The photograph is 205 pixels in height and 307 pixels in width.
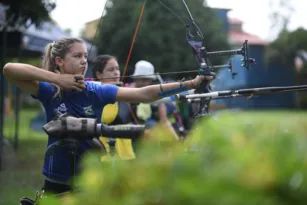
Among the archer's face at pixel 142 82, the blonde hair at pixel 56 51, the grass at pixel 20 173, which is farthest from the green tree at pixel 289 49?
the blonde hair at pixel 56 51

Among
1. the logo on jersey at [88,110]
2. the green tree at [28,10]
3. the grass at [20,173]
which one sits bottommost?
the grass at [20,173]

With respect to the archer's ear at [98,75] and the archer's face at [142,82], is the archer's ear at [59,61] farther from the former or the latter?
the archer's face at [142,82]

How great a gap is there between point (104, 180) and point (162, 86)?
2.34m

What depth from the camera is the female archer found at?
132 inches

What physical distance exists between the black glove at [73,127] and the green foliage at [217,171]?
3.30ft

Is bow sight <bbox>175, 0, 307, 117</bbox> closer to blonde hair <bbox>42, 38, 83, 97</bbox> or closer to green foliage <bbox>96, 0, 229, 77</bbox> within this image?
blonde hair <bbox>42, 38, 83, 97</bbox>

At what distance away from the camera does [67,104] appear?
3.55 m

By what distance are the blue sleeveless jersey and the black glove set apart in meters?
0.89

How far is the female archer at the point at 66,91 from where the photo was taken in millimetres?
3365

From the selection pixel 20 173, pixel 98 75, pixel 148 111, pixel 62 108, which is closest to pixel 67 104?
pixel 62 108

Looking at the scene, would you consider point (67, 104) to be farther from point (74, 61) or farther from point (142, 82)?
point (142, 82)

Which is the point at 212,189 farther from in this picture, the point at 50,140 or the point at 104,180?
the point at 50,140

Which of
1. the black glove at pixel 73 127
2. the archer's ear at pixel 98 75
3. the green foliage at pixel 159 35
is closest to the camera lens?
the black glove at pixel 73 127

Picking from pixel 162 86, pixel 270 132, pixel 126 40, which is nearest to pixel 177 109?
pixel 162 86
